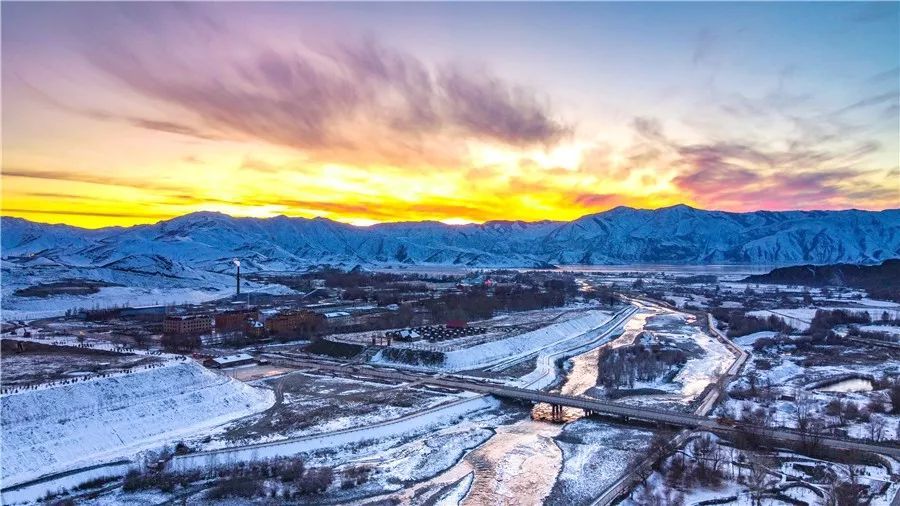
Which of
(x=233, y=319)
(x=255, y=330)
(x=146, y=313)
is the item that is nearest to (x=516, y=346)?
(x=255, y=330)

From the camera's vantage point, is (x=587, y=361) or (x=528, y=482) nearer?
(x=528, y=482)

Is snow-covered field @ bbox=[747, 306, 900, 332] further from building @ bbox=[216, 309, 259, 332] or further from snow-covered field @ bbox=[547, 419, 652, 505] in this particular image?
building @ bbox=[216, 309, 259, 332]

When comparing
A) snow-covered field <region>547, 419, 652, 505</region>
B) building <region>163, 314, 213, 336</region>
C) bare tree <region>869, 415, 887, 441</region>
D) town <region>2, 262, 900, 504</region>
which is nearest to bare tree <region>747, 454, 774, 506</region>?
town <region>2, 262, 900, 504</region>

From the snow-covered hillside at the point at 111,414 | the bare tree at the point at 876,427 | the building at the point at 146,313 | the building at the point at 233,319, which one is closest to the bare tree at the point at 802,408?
the bare tree at the point at 876,427

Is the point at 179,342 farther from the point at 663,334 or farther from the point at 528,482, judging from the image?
the point at 663,334

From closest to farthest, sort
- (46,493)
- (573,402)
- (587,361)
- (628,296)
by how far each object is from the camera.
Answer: (46,493)
(573,402)
(587,361)
(628,296)

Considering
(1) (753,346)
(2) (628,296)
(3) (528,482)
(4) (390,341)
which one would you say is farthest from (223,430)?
(2) (628,296)

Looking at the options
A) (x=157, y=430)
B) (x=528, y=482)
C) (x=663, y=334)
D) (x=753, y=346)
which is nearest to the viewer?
(x=528, y=482)
